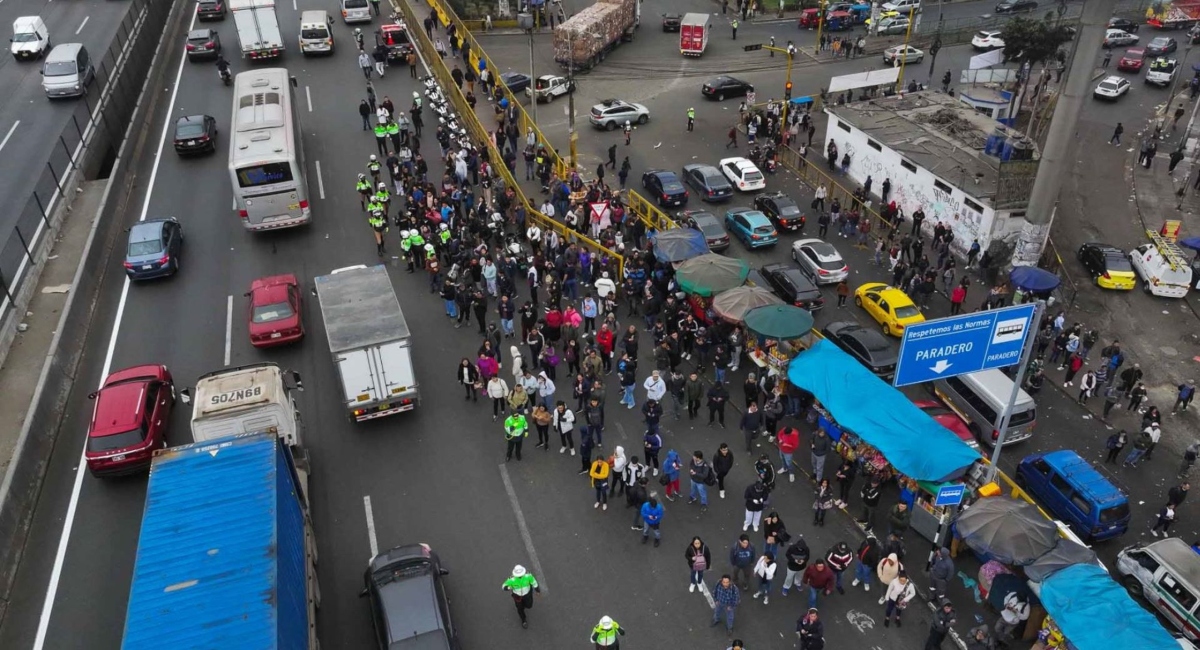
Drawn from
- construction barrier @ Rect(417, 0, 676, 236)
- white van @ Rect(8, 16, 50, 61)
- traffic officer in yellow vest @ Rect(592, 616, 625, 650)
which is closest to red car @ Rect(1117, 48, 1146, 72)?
construction barrier @ Rect(417, 0, 676, 236)

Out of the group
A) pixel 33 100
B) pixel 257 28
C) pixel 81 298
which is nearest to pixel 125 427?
pixel 81 298

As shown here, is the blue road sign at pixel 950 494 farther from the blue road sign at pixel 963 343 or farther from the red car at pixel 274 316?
the red car at pixel 274 316

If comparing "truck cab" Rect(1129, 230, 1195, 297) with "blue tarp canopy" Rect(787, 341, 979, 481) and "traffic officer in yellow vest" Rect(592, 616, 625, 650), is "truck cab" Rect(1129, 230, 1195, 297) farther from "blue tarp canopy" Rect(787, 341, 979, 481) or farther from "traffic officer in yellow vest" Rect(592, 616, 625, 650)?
"traffic officer in yellow vest" Rect(592, 616, 625, 650)

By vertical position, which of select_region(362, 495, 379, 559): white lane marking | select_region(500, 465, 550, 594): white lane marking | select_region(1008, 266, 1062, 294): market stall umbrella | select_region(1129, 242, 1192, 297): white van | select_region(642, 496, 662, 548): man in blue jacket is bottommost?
select_region(1129, 242, 1192, 297): white van

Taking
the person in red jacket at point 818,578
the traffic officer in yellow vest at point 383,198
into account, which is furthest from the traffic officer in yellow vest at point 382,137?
the person in red jacket at point 818,578

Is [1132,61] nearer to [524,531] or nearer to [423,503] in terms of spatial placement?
[524,531]
